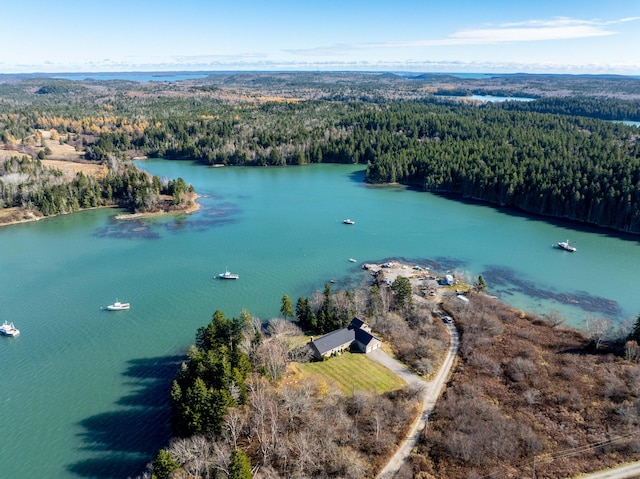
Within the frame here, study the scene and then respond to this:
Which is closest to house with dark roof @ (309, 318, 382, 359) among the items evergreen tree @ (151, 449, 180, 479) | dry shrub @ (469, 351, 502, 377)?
dry shrub @ (469, 351, 502, 377)

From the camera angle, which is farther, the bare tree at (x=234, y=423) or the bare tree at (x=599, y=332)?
the bare tree at (x=599, y=332)

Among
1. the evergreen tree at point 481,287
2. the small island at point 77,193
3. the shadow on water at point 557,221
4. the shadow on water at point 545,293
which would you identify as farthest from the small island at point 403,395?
the small island at point 77,193

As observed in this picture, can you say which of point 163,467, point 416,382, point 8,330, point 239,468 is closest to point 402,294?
point 416,382

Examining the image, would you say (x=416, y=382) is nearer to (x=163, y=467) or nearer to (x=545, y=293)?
(x=163, y=467)

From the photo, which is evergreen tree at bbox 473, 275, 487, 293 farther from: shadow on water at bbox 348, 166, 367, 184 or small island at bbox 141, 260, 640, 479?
shadow on water at bbox 348, 166, 367, 184

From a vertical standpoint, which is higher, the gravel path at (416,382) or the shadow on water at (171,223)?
the gravel path at (416,382)

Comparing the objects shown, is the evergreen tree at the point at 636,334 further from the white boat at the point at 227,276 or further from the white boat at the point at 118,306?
the white boat at the point at 118,306

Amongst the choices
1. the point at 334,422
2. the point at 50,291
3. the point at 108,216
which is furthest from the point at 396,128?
the point at 334,422
